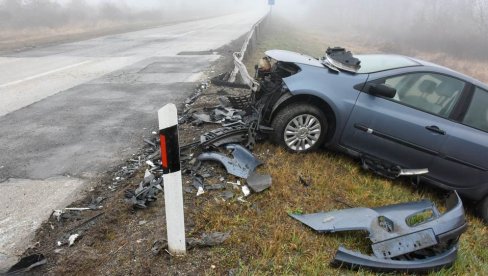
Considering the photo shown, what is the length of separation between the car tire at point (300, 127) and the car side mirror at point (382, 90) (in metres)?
0.72

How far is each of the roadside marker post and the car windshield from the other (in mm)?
3349

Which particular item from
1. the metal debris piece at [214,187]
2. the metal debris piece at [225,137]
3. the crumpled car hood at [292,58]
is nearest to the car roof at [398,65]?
the crumpled car hood at [292,58]

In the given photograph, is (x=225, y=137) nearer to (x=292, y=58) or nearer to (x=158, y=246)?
(x=292, y=58)

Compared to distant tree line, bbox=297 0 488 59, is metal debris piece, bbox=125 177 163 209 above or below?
above

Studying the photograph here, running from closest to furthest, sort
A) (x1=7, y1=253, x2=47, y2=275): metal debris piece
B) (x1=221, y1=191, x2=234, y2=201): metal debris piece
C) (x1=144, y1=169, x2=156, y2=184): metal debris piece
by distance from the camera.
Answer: (x1=7, y1=253, x2=47, y2=275): metal debris piece
(x1=221, y1=191, x2=234, y2=201): metal debris piece
(x1=144, y1=169, x2=156, y2=184): metal debris piece

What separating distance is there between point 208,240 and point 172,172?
885mm

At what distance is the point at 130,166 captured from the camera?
5.21 metres

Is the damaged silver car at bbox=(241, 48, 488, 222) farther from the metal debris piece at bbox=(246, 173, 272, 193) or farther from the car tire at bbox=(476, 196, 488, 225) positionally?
the metal debris piece at bbox=(246, 173, 272, 193)

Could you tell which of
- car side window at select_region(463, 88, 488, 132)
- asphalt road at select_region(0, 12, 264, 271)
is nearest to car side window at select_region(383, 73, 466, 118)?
car side window at select_region(463, 88, 488, 132)

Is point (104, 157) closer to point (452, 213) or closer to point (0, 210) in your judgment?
point (0, 210)

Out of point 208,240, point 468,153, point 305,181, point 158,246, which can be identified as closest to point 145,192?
point 158,246

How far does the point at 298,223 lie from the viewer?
3.85 meters

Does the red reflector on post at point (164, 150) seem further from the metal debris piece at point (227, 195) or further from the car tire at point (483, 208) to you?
the car tire at point (483, 208)

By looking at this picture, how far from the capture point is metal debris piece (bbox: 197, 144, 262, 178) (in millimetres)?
4688
